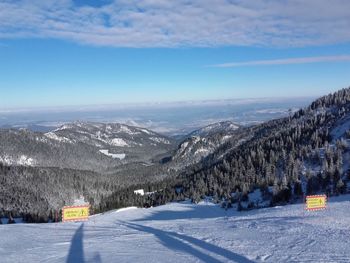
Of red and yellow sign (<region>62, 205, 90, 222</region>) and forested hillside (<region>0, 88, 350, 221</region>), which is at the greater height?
red and yellow sign (<region>62, 205, 90, 222</region>)

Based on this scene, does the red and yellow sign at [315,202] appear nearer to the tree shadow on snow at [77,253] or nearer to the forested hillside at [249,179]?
the tree shadow on snow at [77,253]

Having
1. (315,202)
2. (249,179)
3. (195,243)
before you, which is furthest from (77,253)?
(249,179)

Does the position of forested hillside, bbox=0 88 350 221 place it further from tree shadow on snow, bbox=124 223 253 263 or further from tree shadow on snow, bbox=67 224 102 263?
tree shadow on snow, bbox=67 224 102 263

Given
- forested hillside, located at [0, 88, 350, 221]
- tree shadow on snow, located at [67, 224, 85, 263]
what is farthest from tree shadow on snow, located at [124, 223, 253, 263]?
forested hillside, located at [0, 88, 350, 221]

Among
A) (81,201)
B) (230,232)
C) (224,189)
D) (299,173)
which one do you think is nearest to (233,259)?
(230,232)

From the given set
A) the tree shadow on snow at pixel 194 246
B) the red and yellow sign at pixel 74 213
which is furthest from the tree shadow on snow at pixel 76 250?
the red and yellow sign at pixel 74 213

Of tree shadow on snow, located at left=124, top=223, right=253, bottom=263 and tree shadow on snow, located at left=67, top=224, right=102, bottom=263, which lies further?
tree shadow on snow, located at left=67, top=224, right=102, bottom=263

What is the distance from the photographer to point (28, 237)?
23141 mm

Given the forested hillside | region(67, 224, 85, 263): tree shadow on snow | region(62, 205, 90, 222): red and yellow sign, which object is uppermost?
region(67, 224, 85, 263): tree shadow on snow

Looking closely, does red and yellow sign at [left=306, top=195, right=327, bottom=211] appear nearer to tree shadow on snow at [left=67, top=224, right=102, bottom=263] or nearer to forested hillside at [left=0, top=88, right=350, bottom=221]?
tree shadow on snow at [left=67, top=224, right=102, bottom=263]

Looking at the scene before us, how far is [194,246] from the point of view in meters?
18.5

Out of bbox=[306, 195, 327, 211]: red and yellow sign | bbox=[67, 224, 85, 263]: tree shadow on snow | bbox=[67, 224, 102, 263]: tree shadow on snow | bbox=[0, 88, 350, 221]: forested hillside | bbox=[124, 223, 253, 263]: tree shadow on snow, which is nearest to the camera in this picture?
bbox=[124, 223, 253, 263]: tree shadow on snow

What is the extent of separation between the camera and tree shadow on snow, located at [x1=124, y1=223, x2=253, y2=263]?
618 inches

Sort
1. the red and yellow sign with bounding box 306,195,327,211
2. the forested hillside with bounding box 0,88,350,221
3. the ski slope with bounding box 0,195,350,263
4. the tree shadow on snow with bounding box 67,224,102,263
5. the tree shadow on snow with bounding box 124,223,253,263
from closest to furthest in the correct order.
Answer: the tree shadow on snow with bounding box 124,223,253,263, the ski slope with bounding box 0,195,350,263, the tree shadow on snow with bounding box 67,224,102,263, the red and yellow sign with bounding box 306,195,327,211, the forested hillside with bounding box 0,88,350,221
